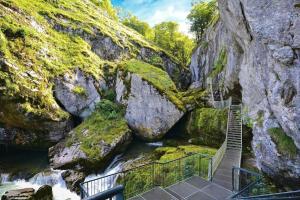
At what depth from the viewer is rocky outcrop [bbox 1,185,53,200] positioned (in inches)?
455

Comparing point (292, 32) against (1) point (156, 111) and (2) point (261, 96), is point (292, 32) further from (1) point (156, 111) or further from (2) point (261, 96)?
(1) point (156, 111)

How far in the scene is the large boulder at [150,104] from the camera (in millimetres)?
19672

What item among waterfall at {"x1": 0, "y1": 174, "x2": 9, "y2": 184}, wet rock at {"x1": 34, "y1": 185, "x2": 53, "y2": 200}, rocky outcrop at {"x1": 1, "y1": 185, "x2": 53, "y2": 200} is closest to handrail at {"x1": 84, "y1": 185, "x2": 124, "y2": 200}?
rocky outcrop at {"x1": 1, "y1": 185, "x2": 53, "y2": 200}

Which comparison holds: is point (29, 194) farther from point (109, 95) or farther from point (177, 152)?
point (109, 95)

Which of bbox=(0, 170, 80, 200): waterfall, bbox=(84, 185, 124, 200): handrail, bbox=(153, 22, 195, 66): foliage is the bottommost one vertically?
bbox=(0, 170, 80, 200): waterfall

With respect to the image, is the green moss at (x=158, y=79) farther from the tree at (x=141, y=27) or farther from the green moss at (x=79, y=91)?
the tree at (x=141, y=27)

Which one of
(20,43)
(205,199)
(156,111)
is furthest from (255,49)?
(20,43)

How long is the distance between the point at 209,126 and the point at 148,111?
5679 mm

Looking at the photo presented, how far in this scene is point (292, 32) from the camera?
682 centimetres

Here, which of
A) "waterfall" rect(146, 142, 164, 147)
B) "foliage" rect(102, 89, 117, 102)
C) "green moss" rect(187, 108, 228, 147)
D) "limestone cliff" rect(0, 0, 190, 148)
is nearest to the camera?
"limestone cliff" rect(0, 0, 190, 148)

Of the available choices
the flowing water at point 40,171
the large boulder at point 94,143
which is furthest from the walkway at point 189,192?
the large boulder at point 94,143

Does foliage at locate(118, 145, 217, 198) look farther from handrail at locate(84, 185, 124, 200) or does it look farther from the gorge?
handrail at locate(84, 185, 124, 200)

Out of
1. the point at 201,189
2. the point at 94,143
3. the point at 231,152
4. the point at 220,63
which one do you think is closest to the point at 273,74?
the point at 201,189

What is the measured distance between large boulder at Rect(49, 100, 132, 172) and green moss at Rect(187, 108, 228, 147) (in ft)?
19.4
